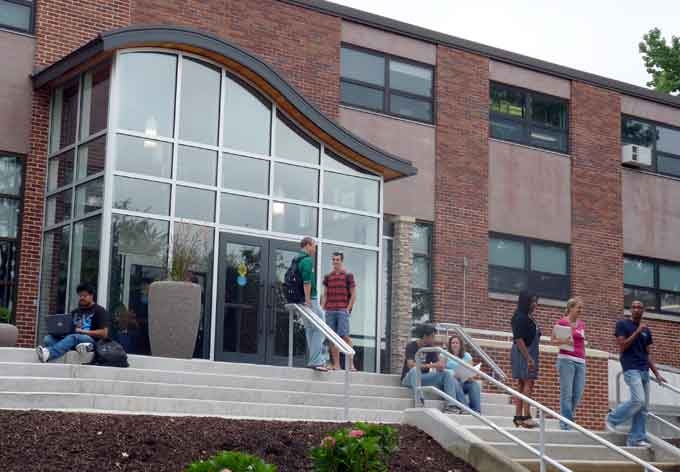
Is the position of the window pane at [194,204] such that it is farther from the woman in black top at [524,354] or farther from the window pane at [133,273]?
the woman in black top at [524,354]

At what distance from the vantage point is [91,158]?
55.9 feet

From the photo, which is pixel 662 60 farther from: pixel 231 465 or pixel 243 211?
pixel 231 465

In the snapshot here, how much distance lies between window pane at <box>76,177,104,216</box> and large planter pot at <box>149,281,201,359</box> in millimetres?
1943

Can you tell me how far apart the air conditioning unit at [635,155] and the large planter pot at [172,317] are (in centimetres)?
1384

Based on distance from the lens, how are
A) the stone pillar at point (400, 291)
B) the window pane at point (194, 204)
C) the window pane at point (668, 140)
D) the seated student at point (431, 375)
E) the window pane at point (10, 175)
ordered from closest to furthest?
the seated student at point (431, 375) → the window pane at point (194, 204) → the window pane at point (10, 175) → the stone pillar at point (400, 291) → the window pane at point (668, 140)

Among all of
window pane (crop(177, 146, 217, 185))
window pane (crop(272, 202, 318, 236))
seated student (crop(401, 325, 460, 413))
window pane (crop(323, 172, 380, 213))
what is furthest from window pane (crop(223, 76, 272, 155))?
seated student (crop(401, 325, 460, 413))

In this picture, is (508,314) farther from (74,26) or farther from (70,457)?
(70,457)

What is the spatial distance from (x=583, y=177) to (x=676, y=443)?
9.91 metres

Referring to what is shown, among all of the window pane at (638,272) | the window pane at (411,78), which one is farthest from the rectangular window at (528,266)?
the window pane at (411,78)

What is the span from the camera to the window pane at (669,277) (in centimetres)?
2661

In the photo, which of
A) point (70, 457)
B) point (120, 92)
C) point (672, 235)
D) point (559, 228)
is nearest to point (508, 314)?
point (559, 228)

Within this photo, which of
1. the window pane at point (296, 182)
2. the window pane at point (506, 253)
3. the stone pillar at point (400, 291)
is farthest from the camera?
the window pane at point (506, 253)

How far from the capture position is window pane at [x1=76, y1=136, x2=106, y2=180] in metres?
16.7

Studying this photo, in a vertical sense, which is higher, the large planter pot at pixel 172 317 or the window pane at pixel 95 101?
the window pane at pixel 95 101
